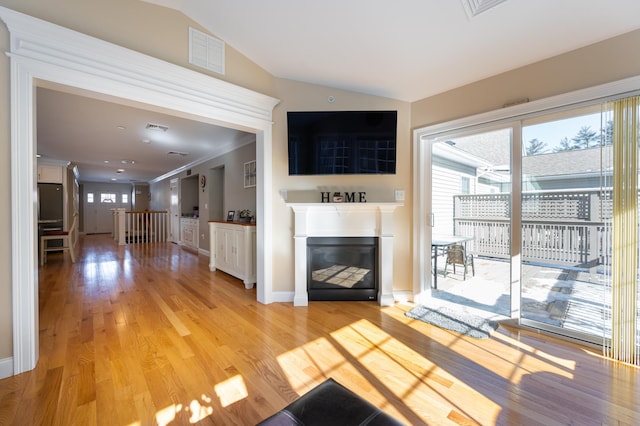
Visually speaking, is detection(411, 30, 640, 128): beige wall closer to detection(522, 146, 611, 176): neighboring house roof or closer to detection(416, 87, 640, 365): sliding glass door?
detection(416, 87, 640, 365): sliding glass door

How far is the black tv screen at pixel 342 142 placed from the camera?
3.05 meters

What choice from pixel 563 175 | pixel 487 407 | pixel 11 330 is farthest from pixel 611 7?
pixel 11 330

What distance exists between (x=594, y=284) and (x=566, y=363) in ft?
2.47

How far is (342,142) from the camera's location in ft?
10.1

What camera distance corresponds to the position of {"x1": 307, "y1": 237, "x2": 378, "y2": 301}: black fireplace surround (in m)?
3.21

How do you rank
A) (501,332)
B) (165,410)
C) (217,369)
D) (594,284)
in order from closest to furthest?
(165,410) → (217,369) → (594,284) → (501,332)

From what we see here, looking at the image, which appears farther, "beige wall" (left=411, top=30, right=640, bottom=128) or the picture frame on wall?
the picture frame on wall

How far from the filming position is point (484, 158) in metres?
2.84

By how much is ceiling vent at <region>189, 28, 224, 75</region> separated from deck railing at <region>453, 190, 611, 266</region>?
3087mm

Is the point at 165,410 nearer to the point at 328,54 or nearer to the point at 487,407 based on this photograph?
the point at 487,407

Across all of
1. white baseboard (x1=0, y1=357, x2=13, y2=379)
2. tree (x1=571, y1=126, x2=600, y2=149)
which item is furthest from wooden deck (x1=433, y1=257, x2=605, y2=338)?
white baseboard (x1=0, y1=357, x2=13, y2=379)

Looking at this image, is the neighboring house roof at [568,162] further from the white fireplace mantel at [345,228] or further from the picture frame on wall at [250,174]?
the picture frame on wall at [250,174]

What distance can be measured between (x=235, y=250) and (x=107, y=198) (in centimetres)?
1167

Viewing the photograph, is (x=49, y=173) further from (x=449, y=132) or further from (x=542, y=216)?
(x=542, y=216)
